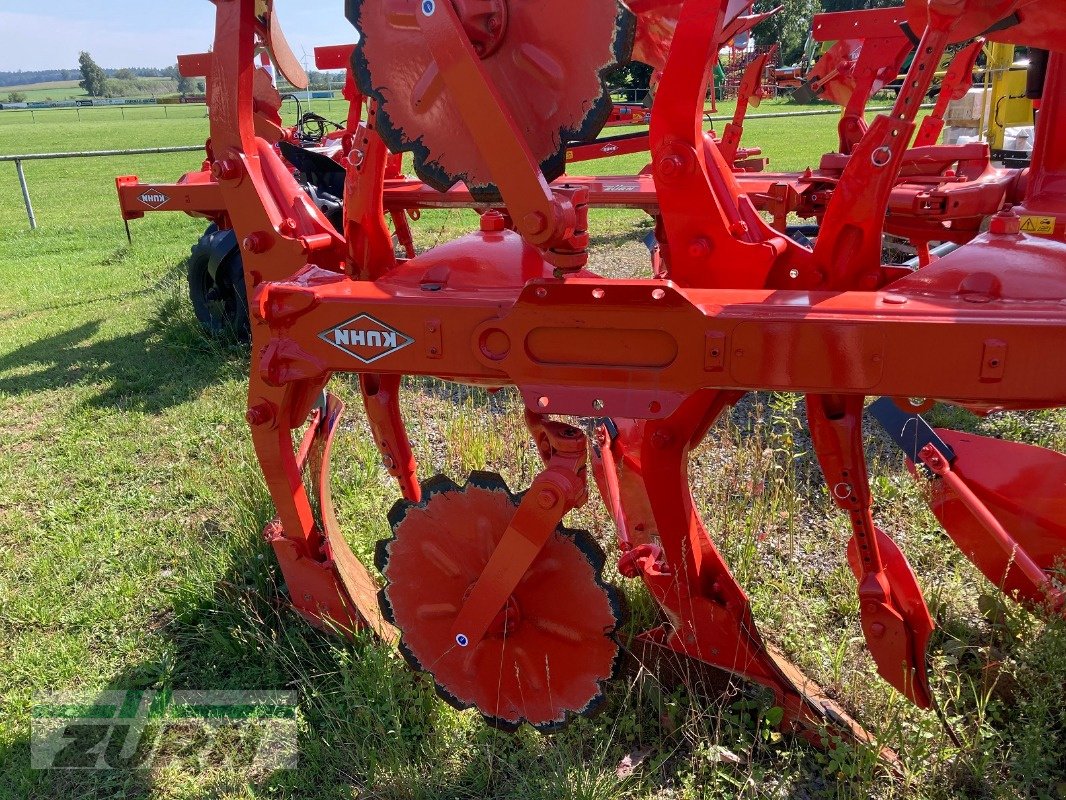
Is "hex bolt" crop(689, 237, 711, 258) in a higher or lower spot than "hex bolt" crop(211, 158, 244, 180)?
lower

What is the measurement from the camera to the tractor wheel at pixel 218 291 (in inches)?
255

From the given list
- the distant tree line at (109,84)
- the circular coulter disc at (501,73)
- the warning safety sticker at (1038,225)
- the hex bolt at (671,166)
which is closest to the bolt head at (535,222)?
the circular coulter disc at (501,73)

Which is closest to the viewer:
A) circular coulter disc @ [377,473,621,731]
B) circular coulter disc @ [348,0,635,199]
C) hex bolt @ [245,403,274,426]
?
circular coulter disc @ [348,0,635,199]

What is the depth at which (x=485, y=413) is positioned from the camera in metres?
4.95

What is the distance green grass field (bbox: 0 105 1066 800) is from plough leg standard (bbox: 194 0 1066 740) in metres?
0.19

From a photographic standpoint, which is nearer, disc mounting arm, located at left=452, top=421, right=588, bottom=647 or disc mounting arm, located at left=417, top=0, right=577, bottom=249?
disc mounting arm, located at left=417, top=0, right=577, bottom=249

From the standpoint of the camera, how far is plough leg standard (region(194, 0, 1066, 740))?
1.93 metres

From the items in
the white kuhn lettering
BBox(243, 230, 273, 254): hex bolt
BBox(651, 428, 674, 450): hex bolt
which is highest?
BBox(243, 230, 273, 254): hex bolt

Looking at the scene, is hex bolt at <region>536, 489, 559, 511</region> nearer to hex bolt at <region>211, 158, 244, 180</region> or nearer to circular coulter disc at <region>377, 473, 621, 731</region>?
circular coulter disc at <region>377, 473, 621, 731</region>

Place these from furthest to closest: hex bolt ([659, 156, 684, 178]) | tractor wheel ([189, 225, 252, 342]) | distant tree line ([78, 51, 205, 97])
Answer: distant tree line ([78, 51, 205, 97]) → tractor wheel ([189, 225, 252, 342]) → hex bolt ([659, 156, 684, 178])

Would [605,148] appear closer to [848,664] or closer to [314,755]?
[848,664]

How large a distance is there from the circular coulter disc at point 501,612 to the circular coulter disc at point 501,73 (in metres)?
1.03

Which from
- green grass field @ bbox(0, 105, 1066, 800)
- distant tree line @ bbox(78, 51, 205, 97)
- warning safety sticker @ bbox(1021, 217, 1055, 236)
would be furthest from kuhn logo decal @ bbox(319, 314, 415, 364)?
distant tree line @ bbox(78, 51, 205, 97)

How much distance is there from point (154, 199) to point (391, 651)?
461 centimetres
